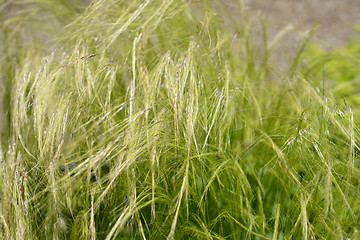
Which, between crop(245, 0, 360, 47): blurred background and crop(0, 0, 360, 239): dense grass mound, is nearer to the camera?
crop(0, 0, 360, 239): dense grass mound

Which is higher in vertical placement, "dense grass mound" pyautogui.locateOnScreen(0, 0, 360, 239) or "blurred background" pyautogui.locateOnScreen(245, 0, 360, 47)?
"dense grass mound" pyautogui.locateOnScreen(0, 0, 360, 239)

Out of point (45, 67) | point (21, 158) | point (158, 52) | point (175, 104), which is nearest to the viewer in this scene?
point (175, 104)

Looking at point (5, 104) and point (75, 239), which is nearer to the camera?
point (75, 239)

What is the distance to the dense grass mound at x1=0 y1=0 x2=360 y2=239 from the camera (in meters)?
1.01

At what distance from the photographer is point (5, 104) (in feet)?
5.02

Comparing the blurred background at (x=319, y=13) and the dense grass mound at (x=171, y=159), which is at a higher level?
the dense grass mound at (x=171, y=159)

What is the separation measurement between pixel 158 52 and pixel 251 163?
476 mm

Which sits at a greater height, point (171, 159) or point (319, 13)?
point (171, 159)

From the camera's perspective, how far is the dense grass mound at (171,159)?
3.32ft

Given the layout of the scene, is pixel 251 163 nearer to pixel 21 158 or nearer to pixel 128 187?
pixel 128 187

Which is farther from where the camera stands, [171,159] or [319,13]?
[319,13]

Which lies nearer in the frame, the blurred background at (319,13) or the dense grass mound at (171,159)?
the dense grass mound at (171,159)

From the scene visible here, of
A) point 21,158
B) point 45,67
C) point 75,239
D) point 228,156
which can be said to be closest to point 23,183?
point 21,158

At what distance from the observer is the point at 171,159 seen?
1.11m
